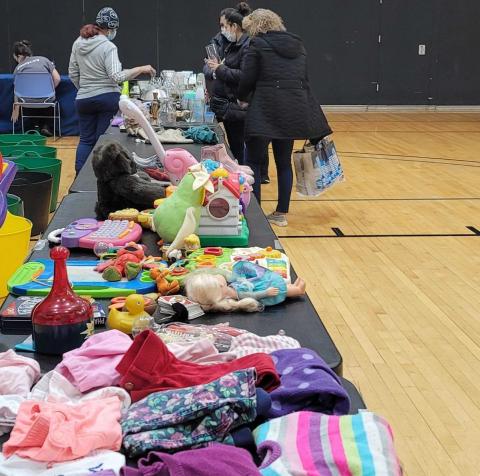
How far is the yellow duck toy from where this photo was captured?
2.05 meters

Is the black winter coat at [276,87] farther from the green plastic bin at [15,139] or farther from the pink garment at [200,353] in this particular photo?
the pink garment at [200,353]

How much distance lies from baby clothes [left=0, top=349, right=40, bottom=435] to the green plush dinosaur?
969 mm

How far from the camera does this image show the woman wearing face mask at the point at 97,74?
22.1 feet

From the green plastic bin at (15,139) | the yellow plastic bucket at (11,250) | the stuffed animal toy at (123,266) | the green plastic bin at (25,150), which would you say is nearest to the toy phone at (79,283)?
the stuffed animal toy at (123,266)

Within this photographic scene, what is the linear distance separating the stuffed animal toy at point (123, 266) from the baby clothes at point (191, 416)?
0.80m

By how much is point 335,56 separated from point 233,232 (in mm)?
11282

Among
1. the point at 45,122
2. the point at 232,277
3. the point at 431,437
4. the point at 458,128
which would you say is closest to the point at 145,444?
the point at 232,277

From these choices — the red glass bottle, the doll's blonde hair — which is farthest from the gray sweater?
the red glass bottle

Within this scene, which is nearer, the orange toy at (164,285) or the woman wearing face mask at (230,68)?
the orange toy at (164,285)

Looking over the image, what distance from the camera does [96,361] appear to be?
69.4 inches

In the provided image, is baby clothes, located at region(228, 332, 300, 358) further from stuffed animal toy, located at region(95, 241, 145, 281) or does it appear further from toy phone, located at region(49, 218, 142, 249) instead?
toy phone, located at region(49, 218, 142, 249)

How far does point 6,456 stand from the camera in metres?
1.46

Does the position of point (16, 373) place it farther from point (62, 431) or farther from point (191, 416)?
point (191, 416)

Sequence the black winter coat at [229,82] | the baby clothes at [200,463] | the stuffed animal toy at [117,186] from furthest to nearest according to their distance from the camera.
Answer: the black winter coat at [229,82]
the stuffed animal toy at [117,186]
the baby clothes at [200,463]
